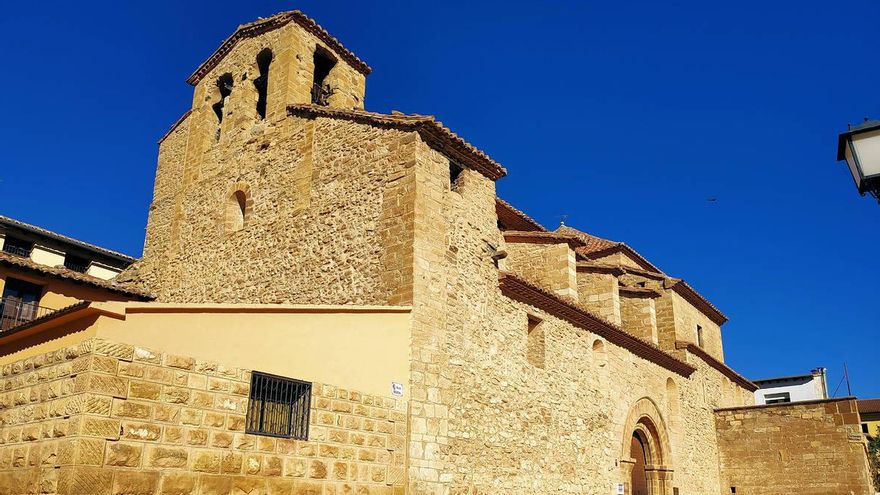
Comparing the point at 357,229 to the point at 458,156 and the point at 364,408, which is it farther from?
the point at 364,408

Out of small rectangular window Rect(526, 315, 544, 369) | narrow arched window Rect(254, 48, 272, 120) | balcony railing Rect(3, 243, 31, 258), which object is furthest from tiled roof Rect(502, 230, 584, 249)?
balcony railing Rect(3, 243, 31, 258)

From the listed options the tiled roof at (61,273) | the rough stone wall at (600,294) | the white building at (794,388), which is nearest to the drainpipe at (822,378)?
the white building at (794,388)

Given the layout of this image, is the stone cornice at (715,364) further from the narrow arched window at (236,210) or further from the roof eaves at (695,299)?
the narrow arched window at (236,210)

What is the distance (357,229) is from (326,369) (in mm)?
3664

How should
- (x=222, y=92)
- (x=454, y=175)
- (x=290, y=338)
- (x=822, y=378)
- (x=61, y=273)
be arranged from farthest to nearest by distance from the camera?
(x=822, y=378) < (x=222, y=92) < (x=61, y=273) < (x=454, y=175) < (x=290, y=338)

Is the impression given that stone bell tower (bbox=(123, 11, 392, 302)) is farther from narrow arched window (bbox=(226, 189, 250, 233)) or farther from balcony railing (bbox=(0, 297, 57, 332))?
balcony railing (bbox=(0, 297, 57, 332))

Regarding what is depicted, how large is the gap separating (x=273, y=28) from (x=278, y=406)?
36.0 feet

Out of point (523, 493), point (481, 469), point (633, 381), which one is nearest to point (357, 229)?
point (481, 469)

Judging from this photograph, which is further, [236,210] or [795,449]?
[795,449]

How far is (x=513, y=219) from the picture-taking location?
1845 centimetres

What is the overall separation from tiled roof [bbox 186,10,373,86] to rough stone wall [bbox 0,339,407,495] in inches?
405

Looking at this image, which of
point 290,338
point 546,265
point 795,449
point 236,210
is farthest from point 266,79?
point 795,449

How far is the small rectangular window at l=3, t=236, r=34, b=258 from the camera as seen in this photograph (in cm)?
1734

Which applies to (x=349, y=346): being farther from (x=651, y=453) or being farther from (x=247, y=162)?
(x=651, y=453)
